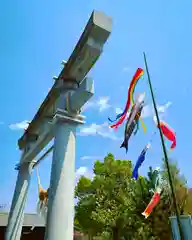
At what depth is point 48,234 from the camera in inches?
157

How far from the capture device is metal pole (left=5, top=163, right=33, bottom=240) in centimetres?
748

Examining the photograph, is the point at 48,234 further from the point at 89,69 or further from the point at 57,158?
the point at 89,69

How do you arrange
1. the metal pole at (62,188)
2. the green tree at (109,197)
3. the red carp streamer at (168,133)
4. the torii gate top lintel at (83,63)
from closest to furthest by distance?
the metal pole at (62,188)
the torii gate top lintel at (83,63)
the red carp streamer at (168,133)
the green tree at (109,197)

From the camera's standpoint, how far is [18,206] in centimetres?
A: 761

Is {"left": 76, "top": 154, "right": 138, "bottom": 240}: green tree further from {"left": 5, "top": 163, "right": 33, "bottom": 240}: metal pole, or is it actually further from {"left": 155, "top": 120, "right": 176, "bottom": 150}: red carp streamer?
{"left": 155, "top": 120, "right": 176, "bottom": 150}: red carp streamer

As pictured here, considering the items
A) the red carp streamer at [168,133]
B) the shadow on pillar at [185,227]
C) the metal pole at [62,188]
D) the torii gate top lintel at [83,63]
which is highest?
the torii gate top lintel at [83,63]

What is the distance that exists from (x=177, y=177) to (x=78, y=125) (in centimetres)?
1432

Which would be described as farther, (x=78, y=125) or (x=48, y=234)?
(x=78, y=125)

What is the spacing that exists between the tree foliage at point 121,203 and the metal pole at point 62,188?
1190 cm

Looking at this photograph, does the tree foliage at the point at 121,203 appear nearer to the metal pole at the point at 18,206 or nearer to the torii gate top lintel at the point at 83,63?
the metal pole at the point at 18,206

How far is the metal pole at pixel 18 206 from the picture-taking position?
24.6 ft

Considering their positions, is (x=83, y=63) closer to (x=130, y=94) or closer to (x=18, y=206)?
(x=130, y=94)

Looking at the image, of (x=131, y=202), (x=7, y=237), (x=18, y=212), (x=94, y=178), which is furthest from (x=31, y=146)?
(x=94, y=178)

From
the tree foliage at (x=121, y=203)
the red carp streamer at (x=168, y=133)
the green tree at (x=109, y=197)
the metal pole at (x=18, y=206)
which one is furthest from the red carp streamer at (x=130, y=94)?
the green tree at (x=109, y=197)
